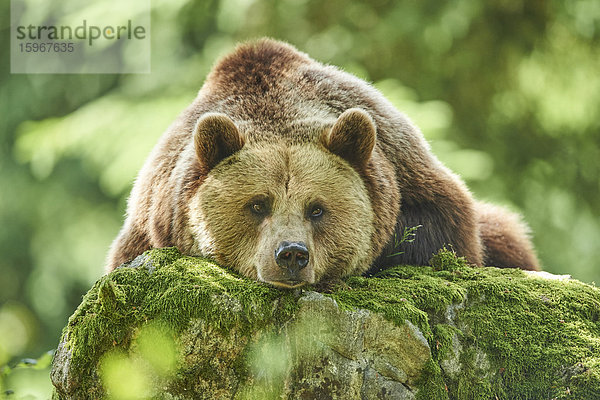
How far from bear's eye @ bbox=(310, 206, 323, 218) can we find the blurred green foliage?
19.5 feet

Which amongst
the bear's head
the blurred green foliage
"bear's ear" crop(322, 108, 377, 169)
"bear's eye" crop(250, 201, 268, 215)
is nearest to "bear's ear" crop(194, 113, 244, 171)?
the bear's head

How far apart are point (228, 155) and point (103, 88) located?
7979 millimetres

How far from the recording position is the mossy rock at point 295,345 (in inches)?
149

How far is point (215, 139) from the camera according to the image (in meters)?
4.76

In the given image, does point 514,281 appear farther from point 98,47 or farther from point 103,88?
point 103,88

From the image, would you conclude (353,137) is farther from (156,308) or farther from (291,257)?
(156,308)

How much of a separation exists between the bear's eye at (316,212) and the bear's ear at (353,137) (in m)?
0.49

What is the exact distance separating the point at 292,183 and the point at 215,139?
24.3 inches

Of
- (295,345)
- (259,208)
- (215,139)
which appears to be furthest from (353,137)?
(295,345)

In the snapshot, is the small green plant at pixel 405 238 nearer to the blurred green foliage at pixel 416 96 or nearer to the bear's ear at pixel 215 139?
the bear's ear at pixel 215 139

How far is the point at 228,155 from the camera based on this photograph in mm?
4867

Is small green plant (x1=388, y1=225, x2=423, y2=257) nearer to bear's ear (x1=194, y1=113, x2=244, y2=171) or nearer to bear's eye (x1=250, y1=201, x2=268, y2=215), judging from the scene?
bear's eye (x1=250, y1=201, x2=268, y2=215)

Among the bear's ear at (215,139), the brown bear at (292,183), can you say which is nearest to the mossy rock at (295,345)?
the brown bear at (292,183)

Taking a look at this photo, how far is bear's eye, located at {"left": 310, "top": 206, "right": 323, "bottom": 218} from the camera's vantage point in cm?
464
